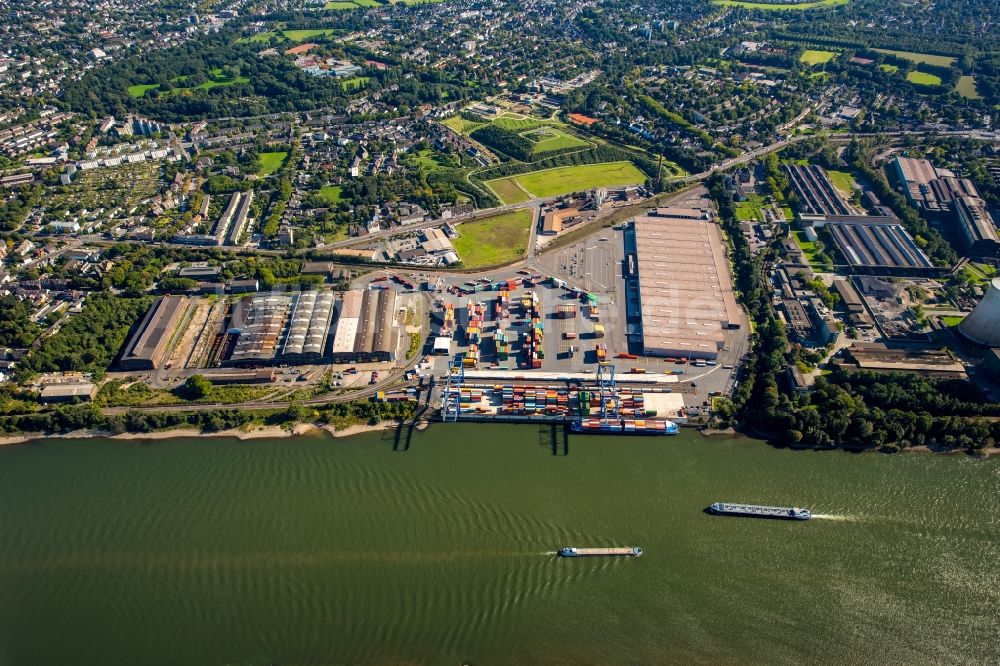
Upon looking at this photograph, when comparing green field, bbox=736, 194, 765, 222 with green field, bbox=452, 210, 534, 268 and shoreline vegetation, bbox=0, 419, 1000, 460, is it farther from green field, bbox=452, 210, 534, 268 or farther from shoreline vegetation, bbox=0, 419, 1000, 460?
shoreline vegetation, bbox=0, 419, 1000, 460

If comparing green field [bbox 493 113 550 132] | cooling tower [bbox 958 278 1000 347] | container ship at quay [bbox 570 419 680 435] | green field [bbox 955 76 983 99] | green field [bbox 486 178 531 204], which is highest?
green field [bbox 955 76 983 99]

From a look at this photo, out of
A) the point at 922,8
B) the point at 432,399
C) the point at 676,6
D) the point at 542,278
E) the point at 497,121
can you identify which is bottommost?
the point at 432,399

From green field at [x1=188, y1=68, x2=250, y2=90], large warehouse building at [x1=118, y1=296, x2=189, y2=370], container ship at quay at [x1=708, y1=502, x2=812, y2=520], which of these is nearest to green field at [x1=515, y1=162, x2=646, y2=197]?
large warehouse building at [x1=118, y1=296, x2=189, y2=370]

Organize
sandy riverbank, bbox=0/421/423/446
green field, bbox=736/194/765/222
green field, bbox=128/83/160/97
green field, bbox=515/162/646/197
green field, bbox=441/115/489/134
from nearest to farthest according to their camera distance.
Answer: sandy riverbank, bbox=0/421/423/446
green field, bbox=736/194/765/222
green field, bbox=515/162/646/197
green field, bbox=441/115/489/134
green field, bbox=128/83/160/97

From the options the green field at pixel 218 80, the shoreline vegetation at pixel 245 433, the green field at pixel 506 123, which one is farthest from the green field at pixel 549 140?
the green field at pixel 218 80

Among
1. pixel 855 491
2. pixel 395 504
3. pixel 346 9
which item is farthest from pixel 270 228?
pixel 346 9

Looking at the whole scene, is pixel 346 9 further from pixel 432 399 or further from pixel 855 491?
pixel 855 491
